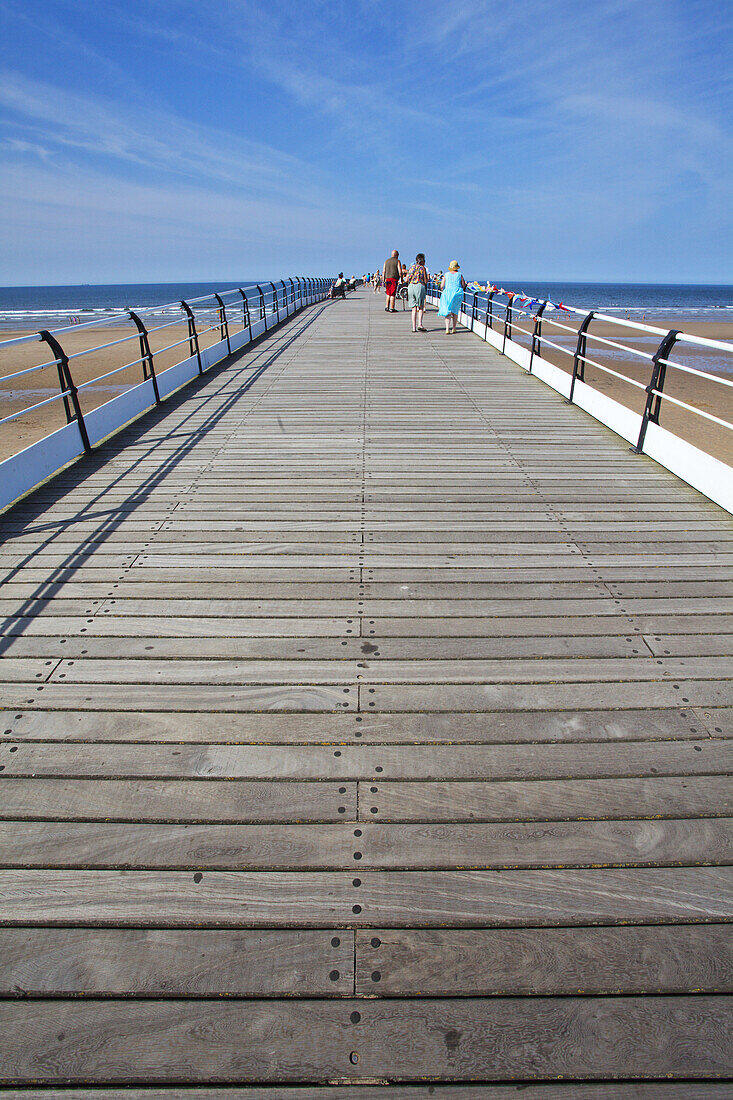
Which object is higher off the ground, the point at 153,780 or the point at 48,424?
the point at 153,780

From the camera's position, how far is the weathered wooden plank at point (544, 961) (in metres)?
1.60

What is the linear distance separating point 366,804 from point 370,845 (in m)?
0.16

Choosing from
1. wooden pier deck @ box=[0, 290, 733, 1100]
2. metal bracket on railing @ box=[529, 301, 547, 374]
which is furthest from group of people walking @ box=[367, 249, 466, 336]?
wooden pier deck @ box=[0, 290, 733, 1100]

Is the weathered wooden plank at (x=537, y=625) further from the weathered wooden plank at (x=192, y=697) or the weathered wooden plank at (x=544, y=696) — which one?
the weathered wooden plank at (x=192, y=697)

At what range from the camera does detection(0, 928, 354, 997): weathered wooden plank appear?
5.23 ft

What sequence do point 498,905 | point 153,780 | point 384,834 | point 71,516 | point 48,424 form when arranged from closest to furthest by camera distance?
point 498,905
point 384,834
point 153,780
point 71,516
point 48,424

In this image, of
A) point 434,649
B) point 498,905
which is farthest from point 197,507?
point 498,905

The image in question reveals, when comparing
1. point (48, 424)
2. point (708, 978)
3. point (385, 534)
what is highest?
point (385, 534)

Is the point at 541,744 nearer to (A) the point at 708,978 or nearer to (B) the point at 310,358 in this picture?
(A) the point at 708,978

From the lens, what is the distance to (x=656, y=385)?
547 cm

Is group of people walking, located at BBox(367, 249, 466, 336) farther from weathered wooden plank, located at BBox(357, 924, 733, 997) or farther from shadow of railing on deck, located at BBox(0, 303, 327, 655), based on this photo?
weathered wooden plank, located at BBox(357, 924, 733, 997)

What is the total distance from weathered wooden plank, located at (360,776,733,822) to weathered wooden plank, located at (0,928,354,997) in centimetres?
46

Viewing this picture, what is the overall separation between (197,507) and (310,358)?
7.01 metres

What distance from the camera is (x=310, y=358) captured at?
10820mm
